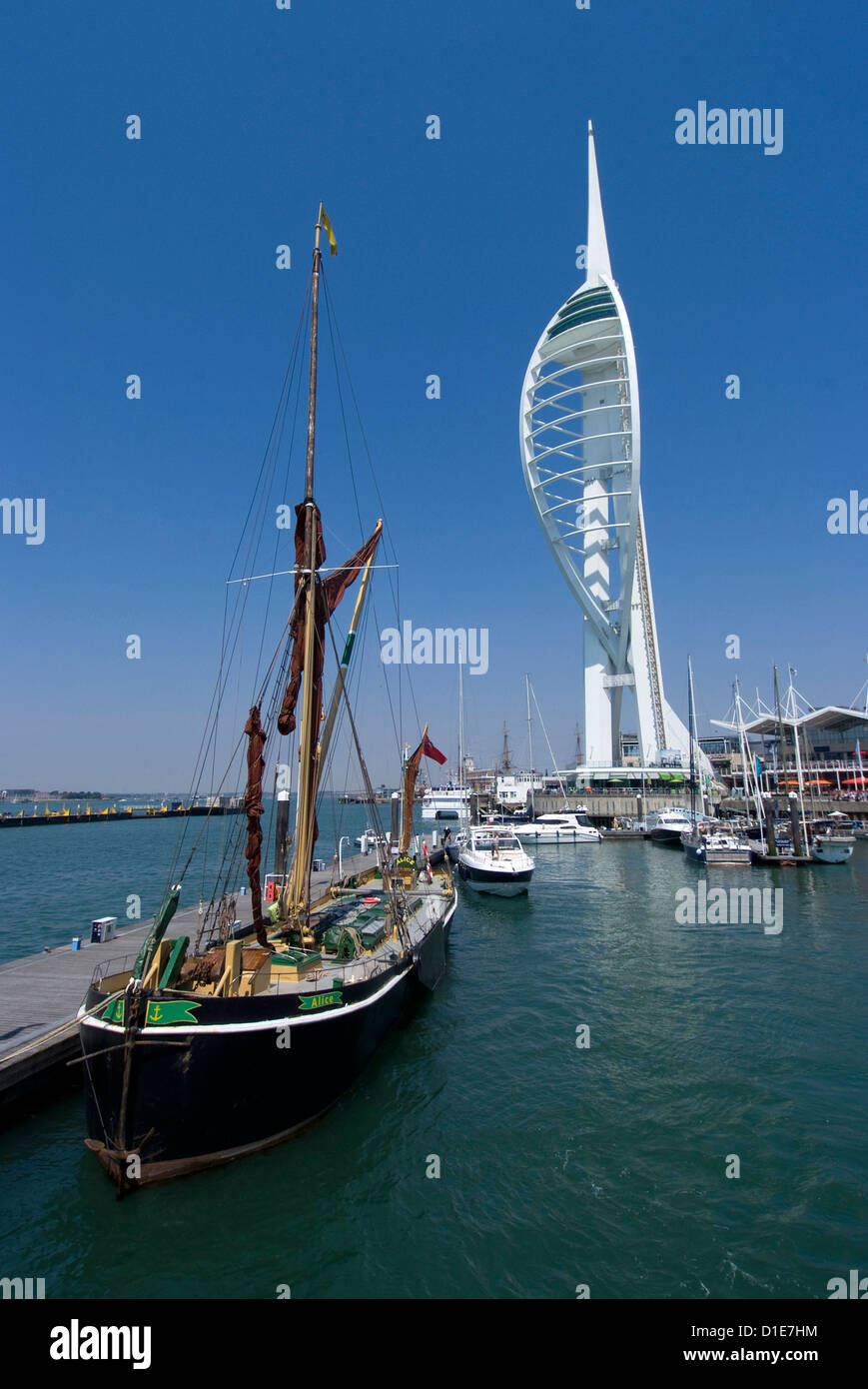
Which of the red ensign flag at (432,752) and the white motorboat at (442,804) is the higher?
the red ensign flag at (432,752)

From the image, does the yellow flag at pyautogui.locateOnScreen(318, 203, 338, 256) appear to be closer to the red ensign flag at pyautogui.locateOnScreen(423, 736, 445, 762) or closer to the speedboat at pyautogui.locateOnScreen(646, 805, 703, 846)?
the red ensign flag at pyautogui.locateOnScreen(423, 736, 445, 762)

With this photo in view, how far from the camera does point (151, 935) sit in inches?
409

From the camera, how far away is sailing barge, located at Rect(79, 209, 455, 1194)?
9430 millimetres

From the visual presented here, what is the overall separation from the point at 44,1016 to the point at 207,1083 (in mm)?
6078

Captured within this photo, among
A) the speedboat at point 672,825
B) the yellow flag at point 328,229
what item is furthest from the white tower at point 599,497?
the yellow flag at point 328,229

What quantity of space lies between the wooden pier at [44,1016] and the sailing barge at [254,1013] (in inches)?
39.4

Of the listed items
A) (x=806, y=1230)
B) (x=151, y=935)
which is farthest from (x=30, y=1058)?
(x=806, y=1230)

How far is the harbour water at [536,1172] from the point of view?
8.09 meters

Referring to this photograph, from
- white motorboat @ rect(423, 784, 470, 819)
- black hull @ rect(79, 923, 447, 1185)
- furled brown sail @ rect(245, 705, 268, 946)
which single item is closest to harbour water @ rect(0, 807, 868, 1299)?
black hull @ rect(79, 923, 447, 1185)

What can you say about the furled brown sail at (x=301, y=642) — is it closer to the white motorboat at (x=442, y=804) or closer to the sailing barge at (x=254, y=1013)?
the sailing barge at (x=254, y=1013)

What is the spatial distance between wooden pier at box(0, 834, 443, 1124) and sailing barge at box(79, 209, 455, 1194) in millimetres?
1001

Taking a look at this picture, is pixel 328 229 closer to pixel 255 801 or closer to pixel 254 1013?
pixel 255 801
